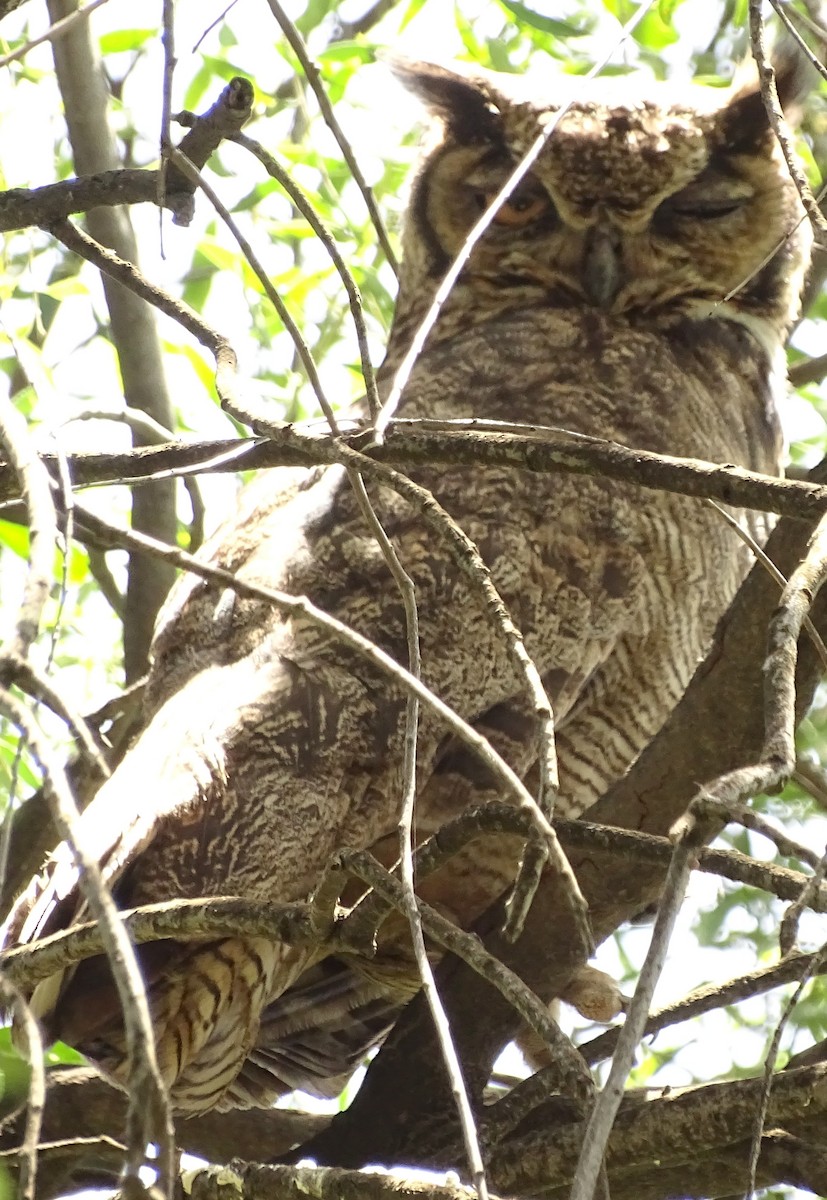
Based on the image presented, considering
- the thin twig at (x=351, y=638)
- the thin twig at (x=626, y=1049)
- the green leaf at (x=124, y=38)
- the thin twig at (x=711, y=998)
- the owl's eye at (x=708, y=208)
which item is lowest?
the thin twig at (x=626, y=1049)

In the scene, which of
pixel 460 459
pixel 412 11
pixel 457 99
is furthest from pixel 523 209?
pixel 460 459

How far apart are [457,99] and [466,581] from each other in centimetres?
114

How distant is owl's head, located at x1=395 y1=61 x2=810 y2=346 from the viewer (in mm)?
2533

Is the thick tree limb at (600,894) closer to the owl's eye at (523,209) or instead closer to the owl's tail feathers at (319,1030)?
the owl's tail feathers at (319,1030)

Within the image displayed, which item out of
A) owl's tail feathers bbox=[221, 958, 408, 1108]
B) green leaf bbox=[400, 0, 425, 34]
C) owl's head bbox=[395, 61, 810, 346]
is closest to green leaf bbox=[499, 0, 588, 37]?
owl's head bbox=[395, 61, 810, 346]

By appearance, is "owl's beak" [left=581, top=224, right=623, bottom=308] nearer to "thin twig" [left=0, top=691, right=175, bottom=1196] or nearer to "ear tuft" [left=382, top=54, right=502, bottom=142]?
"ear tuft" [left=382, top=54, right=502, bottom=142]

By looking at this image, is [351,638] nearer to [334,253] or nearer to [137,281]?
[334,253]

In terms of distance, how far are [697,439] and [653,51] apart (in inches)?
39.9

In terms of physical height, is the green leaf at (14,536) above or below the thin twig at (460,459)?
above

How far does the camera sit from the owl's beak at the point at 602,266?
248cm

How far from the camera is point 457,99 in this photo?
2.75 meters

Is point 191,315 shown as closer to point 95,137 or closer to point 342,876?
point 342,876

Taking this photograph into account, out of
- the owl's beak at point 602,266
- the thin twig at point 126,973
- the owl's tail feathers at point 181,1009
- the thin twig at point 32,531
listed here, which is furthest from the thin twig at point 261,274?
the owl's beak at point 602,266

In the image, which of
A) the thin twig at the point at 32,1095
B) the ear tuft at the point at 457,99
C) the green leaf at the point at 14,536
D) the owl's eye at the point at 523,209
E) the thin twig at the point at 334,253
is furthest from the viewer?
the ear tuft at the point at 457,99
